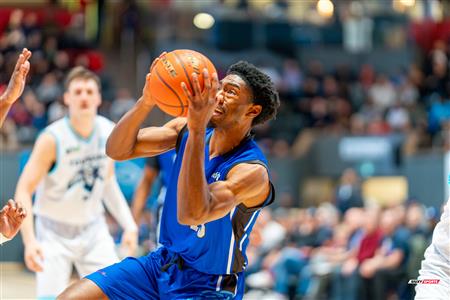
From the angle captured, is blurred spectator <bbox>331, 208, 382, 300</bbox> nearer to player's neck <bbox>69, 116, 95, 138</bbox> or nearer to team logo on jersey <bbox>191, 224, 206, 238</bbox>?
player's neck <bbox>69, 116, 95, 138</bbox>

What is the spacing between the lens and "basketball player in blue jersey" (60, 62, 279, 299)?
500cm

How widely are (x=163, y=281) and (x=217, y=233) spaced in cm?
40

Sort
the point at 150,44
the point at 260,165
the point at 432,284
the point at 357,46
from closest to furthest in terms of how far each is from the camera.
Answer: the point at 260,165 → the point at 432,284 → the point at 150,44 → the point at 357,46

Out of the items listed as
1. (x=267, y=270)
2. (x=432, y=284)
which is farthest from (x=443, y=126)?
(x=432, y=284)

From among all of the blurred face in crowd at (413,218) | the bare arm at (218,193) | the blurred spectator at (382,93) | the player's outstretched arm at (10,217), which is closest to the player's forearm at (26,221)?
the player's outstretched arm at (10,217)

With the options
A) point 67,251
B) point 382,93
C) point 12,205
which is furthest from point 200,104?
point 382,93

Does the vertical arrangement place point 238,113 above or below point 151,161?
above

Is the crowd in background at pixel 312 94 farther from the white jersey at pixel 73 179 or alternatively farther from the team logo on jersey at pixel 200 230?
the team logo on jersey at pixel 200 230

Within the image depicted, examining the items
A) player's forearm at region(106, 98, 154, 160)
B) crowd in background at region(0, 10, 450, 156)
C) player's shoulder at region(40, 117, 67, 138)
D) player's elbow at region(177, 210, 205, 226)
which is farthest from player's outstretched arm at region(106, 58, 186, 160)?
crowd in background at region(0, 10, 450, 156)

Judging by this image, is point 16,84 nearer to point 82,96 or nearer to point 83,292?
point 83,292

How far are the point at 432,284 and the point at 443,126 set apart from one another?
13.3m

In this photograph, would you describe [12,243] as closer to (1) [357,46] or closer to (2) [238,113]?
(2) [238,113]

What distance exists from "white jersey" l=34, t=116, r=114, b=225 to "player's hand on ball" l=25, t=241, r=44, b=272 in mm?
651

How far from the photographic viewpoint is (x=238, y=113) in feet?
17.0
